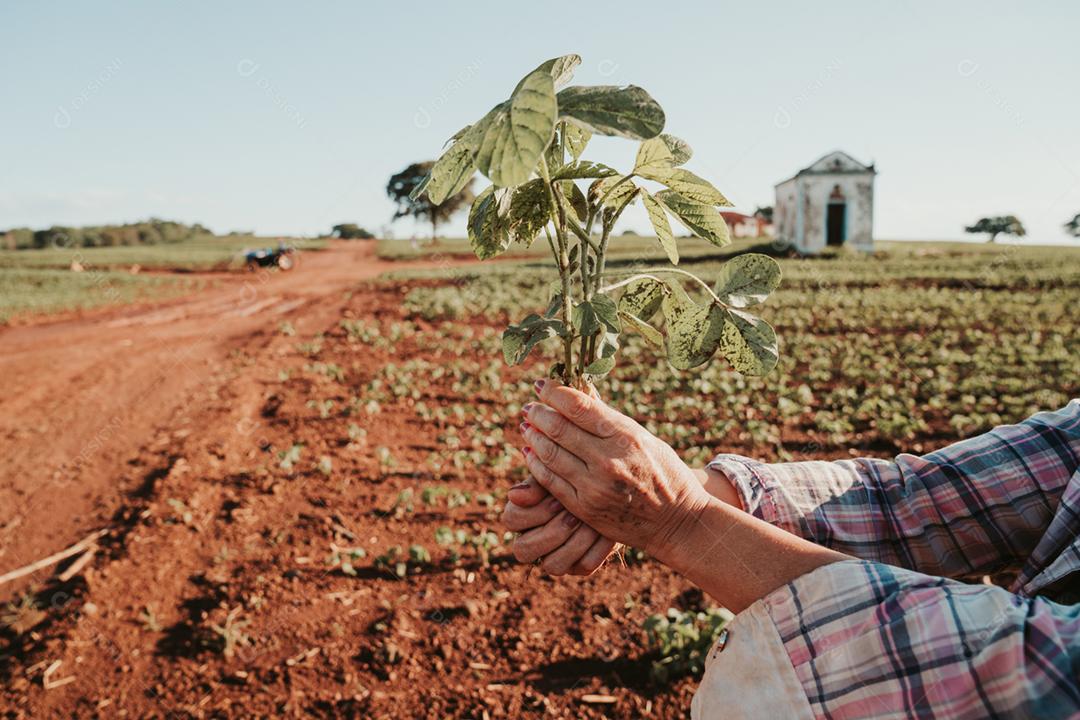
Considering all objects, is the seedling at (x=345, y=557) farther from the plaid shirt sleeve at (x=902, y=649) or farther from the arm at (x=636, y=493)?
the plaid shirt sleeve at (x=902, y=649)

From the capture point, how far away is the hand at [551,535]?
61.4 inches

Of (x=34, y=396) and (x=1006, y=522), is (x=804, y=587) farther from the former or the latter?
(x=34, y=396)

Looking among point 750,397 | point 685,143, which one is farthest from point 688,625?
point 750,397

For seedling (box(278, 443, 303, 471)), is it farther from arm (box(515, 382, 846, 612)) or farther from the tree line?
the tree line

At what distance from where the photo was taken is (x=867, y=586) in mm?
1131

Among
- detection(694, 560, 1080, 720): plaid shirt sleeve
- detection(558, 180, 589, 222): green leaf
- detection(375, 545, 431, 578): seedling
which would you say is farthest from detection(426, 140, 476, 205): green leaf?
detection(375, 545, 431, 578): seedling

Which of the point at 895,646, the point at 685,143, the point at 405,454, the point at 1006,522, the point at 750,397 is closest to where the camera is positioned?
the point at 895,646

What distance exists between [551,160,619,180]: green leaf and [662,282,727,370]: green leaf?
0.38 meters

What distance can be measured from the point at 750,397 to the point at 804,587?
722 centimetres

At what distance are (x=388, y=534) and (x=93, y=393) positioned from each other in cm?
573

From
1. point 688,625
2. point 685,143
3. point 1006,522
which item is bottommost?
point 688,625

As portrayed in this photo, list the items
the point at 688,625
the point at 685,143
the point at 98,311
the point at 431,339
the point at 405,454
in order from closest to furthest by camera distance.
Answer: the point at 685,143
the point at 688,625
the point at 405,454
the point at 431,339
the point at 98,311

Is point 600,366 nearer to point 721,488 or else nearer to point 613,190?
point 613,190

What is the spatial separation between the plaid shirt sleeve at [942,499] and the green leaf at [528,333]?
69 cm
